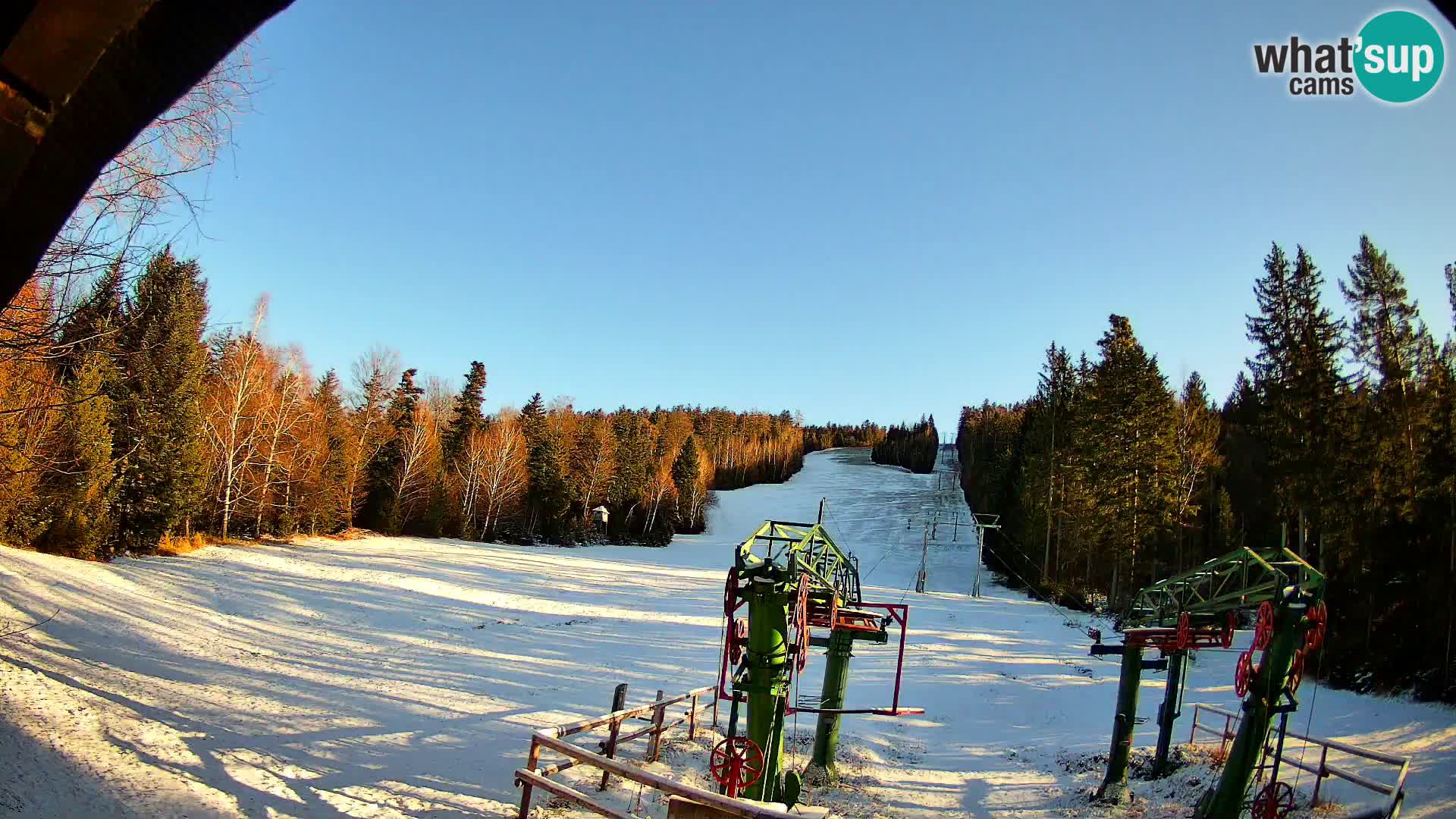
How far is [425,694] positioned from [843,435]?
179 metres

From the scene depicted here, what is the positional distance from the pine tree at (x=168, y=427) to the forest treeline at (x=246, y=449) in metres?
0.08

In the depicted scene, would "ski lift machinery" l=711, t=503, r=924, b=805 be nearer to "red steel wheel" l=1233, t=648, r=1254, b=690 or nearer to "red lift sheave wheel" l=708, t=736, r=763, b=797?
"red lift sheave wheel" l=708, t=736, r=763, b=797

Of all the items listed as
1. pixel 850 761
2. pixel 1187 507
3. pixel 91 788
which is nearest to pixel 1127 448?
pixel 1187 507

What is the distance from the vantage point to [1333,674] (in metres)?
23.0

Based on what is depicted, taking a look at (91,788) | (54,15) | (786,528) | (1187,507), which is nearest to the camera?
(54,15)

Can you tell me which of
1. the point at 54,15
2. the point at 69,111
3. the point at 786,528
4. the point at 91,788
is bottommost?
the point at 91,788

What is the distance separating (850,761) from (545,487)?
46.8m

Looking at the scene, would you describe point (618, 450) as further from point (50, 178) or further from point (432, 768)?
point (50, 178)

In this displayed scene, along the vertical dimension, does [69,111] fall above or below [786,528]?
above

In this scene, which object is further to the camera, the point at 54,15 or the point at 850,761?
the point at 850,761

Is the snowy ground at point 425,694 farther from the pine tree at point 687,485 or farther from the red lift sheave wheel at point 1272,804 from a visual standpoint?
the pine tree at point 687,485

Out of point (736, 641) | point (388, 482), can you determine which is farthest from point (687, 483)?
point (736, 641)

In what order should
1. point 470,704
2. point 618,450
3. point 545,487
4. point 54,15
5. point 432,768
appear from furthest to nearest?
point 618,450 < point 545,487 < point 470,704 < point 432,768 < point 54,15

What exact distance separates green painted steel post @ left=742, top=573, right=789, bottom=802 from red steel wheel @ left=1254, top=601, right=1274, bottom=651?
8.44 m
